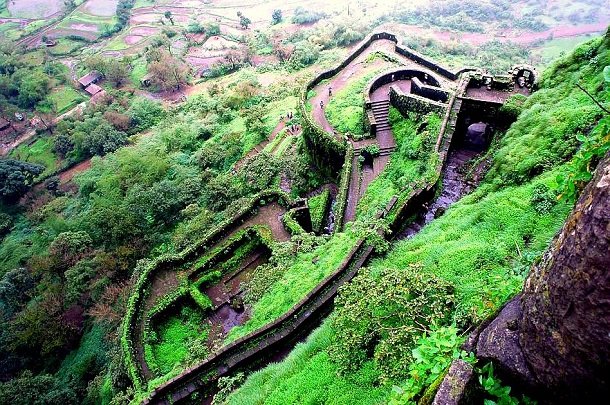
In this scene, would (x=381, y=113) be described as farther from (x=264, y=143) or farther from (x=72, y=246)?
(x=72, y=246)

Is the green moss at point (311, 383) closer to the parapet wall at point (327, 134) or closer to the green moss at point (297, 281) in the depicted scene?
the green moss at point (297, 281)

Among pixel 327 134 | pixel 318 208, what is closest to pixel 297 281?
pixel 318 208

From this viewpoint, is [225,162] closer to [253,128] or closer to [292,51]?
[253,128]

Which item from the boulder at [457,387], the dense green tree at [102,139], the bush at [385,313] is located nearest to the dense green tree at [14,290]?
the dense green tree at [102,139]

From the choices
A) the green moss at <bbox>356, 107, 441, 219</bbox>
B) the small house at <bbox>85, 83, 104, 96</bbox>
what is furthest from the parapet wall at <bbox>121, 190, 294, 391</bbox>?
the small house at <bbox>85, 83, 104, 96</bbox>

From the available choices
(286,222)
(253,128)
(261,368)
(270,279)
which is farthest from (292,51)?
(261,368)

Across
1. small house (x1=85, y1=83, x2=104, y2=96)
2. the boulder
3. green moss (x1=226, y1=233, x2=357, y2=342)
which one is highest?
the boulder

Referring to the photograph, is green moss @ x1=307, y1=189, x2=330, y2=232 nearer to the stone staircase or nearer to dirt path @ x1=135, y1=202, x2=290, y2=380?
dirt path @ x1=135, y1=202, x2=290, y2=380
